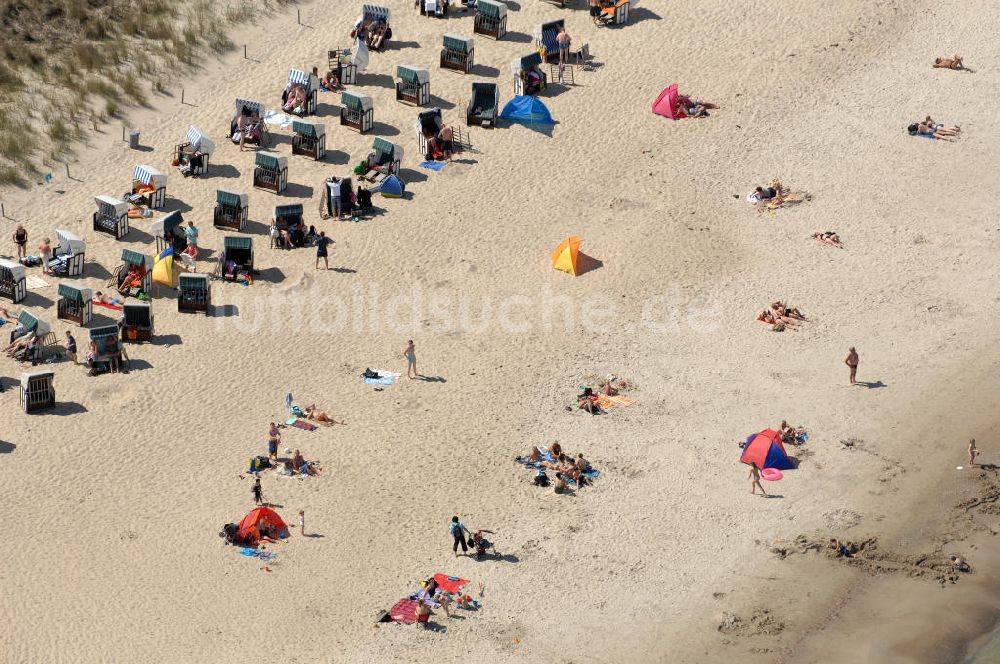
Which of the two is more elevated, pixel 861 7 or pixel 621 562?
pixel 861 7

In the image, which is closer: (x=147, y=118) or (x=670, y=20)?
(x=147, y=118)

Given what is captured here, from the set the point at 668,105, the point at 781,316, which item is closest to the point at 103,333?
the point at 781,316

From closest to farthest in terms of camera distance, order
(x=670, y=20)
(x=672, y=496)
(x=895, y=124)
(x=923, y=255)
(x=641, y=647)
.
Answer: (x=641, y=647), (x=672, y=496), (x=923, y=255), (x=895, y=124), (x=670, y=20)

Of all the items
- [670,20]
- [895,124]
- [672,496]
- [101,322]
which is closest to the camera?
[672,496]

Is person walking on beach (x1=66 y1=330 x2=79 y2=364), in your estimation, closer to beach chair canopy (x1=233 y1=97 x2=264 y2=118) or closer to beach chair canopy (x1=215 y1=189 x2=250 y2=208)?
beach chair canopy (x1=215 y1=189 x2=250 y2=208)

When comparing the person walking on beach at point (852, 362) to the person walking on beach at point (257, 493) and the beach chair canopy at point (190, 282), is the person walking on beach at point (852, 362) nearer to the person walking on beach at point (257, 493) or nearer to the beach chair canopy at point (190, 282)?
the person walking on beach at point (257, 493)

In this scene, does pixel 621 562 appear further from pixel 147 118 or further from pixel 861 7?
pixel 861 7

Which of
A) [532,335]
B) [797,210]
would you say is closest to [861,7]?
[797,210]

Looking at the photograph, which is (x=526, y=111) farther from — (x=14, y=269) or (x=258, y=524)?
(x=258, y=524)
